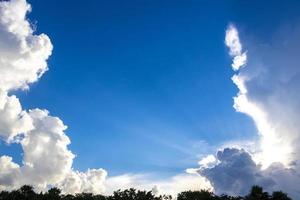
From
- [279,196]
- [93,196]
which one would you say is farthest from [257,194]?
[93,196]

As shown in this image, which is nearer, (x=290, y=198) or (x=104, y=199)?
(x=290, y=198)

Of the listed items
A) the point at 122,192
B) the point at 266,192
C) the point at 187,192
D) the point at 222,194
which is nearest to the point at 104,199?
the point at 122,192

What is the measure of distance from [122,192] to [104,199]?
442cm

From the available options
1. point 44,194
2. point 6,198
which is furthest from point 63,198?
point 6,198

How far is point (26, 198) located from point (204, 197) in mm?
40849

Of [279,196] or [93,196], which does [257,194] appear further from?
[93,196]

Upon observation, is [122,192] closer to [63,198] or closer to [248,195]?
[63,198]

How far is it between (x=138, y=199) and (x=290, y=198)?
33.0 metres

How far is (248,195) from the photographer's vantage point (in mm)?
79938

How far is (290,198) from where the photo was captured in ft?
260

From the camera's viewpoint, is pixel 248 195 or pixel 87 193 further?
pixel 87 193

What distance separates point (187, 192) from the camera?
89438 millimetres

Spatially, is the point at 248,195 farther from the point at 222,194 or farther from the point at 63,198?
the point at 63,198

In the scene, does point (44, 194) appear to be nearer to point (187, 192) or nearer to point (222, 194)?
point (187, 192)
